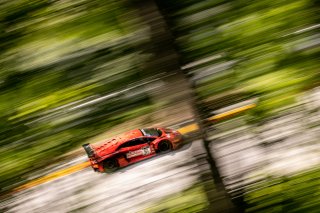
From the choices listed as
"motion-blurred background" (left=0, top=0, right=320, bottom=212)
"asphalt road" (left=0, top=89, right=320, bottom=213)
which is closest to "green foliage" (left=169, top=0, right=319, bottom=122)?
"motion-blurred background" (left=0, top=0, right=320, bottom=212)

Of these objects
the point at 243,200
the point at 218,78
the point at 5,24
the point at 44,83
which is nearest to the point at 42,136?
the point at 44,83

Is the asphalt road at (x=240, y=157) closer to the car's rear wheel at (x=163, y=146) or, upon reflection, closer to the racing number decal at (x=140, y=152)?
the car's rear wheel at (x=163, y=146)

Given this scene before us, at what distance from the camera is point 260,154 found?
2205mm

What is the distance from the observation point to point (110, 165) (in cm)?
370

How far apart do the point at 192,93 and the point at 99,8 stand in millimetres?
491

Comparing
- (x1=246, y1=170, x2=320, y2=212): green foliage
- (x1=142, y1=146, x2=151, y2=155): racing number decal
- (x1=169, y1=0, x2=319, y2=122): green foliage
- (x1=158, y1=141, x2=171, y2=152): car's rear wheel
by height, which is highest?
(x1=169, y1=0, x2=319, y2=122): green foliage

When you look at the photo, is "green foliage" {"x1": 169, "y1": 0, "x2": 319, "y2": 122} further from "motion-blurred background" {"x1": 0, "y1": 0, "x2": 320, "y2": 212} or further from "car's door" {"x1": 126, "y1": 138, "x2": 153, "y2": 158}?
"car's door" {"x1": 126, "y1": 138, "x2": 153, "y2": 158}

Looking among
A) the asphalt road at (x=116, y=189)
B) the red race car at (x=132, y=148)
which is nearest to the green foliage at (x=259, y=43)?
the asphalt road at (x=116, y=189)

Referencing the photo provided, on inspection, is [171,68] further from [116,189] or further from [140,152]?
[140,152]

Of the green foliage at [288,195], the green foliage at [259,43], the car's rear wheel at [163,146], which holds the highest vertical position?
the green foliage at [259,43]

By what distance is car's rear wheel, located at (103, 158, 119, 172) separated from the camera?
3.56m

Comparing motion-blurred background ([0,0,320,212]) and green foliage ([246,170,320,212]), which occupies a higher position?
motion-blurred background ([0,0,320,212])

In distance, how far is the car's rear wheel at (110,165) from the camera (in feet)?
11.7

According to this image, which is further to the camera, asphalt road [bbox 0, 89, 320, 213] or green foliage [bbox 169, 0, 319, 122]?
asphalt road [bbox 0, 89, 320, 213]
